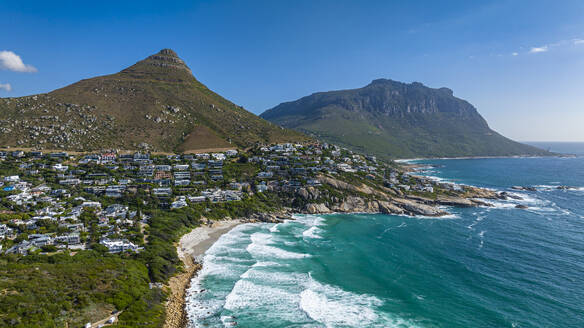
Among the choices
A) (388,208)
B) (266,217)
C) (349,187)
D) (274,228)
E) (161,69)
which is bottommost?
(274,228)

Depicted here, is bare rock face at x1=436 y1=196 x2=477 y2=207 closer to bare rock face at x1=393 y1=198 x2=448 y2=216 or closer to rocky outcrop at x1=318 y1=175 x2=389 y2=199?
bare rock face at x1=393 y1=198 x2=448 y2=216

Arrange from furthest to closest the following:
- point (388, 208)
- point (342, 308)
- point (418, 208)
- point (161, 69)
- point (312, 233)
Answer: point (161, 69) → point (388, 208) → point (418, 208) → point (312, 233) → point (342, 308)

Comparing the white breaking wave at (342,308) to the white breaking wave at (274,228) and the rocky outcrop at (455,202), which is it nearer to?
the white breaking wave at (274,228)

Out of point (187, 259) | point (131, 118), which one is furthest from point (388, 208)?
point (131, 118)

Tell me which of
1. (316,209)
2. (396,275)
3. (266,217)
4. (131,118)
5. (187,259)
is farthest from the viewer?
(131,118)

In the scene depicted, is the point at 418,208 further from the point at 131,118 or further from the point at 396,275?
the point at 131,118

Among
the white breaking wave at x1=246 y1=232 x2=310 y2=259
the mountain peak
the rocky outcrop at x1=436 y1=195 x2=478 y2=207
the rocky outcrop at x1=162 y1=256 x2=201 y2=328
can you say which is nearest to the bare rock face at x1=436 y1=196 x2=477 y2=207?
the rocky outcrop at x1=436 y1=195 x2=478 y2=207
